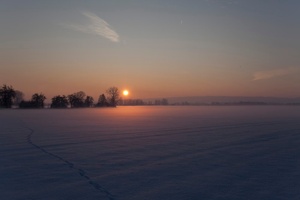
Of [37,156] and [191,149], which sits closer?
[37,156]

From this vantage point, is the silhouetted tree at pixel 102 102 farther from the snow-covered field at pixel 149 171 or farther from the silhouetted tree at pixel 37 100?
the snow-covered field at pixel 149 171

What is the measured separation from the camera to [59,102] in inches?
3071

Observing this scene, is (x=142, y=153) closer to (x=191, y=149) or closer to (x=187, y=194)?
(x=191, y=149)

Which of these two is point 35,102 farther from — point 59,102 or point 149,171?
point 149,171

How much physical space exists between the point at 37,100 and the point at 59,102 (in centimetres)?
595

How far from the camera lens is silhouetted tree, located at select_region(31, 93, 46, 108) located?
241 ft

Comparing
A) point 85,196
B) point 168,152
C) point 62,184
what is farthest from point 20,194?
point 168,152

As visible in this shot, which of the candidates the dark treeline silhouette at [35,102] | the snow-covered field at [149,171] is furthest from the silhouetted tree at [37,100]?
the snow-covered field at [149,171]

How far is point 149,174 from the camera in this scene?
599cm

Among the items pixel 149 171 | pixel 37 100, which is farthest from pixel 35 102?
pixel 149 171

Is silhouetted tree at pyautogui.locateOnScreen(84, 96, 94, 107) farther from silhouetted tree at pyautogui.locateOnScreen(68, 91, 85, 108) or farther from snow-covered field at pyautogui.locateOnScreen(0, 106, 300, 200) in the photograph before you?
snow-covered field at pyautogui.locateOnScreen(0, 106, 300, 200)

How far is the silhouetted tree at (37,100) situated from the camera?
73375mm

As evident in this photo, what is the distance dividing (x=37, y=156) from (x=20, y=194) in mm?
3261

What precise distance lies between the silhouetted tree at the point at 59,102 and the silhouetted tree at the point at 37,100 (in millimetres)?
2861
